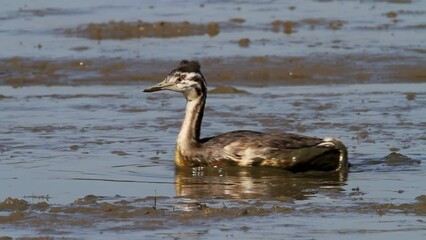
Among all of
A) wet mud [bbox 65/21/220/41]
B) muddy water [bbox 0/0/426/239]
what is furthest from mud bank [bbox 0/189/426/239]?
wet mud [bbox 65/21/220/41]

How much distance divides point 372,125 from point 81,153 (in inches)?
141

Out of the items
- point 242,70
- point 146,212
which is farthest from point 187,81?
point 242,70

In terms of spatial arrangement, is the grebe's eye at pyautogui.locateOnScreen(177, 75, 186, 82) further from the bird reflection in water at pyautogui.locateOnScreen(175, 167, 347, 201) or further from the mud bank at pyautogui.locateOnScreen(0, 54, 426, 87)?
the mud bank at pyautogui.locateOnScreen(0, 54, 426, 87)

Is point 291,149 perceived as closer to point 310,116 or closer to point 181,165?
point 181,165

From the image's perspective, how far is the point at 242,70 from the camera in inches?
803

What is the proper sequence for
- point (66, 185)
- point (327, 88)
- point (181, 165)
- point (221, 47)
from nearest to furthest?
point (66, 185), point (181, 165), point (327, 88), point (221, 47)

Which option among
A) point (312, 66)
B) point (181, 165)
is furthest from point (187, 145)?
point (312, 66)

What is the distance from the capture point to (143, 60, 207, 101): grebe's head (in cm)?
1381

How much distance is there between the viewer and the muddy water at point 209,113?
1091 cm

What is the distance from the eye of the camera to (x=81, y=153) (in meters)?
14.4

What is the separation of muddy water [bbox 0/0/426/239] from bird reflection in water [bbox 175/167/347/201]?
2cm

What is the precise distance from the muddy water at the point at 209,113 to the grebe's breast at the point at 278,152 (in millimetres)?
140

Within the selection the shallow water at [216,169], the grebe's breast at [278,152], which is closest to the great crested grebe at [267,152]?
the grebe's breast at [278,152]

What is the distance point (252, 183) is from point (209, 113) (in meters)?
4.21
